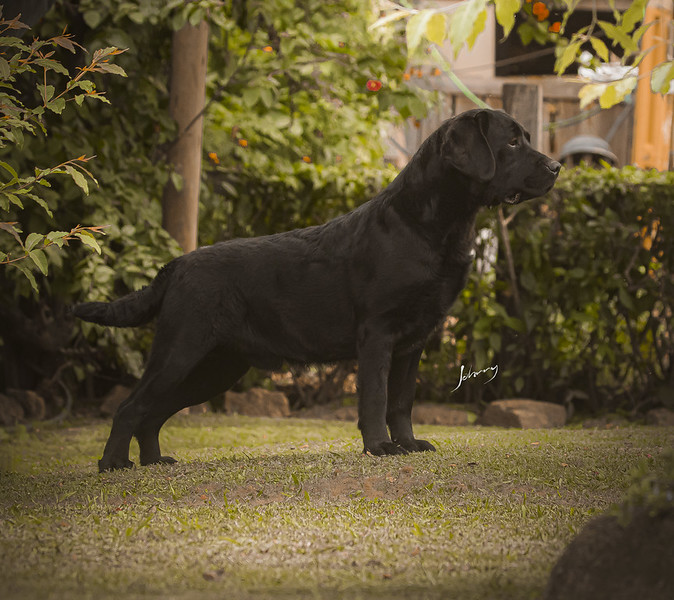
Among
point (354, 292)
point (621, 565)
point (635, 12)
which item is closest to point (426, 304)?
point (354, 292)

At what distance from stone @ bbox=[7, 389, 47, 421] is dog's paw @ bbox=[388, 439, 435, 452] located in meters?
4.07

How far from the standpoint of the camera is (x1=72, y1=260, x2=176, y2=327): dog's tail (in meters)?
4.35

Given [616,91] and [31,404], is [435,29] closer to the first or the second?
[616,91]

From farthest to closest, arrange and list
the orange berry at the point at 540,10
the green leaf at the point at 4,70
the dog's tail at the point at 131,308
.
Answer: the orange berry at the point at 540,10 < the dog's tail at the point at 131,308 < the green leaf at the point at 4,70

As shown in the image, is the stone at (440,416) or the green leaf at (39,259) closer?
the green leaf at (39,259)

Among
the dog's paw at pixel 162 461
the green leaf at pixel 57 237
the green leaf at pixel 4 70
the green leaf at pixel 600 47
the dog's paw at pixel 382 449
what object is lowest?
the dog's paw at pixel 162 461

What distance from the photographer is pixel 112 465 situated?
4191 millimetres

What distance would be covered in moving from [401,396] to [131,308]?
1537 millimetres

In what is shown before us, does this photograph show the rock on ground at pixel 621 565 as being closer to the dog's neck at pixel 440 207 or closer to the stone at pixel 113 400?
the dog's neck at pixel 440 207

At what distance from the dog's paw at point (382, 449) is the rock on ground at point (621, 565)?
5.77ft

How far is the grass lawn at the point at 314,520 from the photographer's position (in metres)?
2.37

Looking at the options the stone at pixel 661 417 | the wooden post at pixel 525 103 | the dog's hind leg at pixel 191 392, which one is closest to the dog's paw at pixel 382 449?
the dog's hind leg at pixel 191 392

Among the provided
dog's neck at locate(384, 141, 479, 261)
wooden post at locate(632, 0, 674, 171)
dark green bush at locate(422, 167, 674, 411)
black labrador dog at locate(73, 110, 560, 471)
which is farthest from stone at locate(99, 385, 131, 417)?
wooden post at locate(632, 0, 674, 171)

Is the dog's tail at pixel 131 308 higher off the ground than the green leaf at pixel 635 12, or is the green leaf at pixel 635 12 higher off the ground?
the green leaf at pixel 635 12
